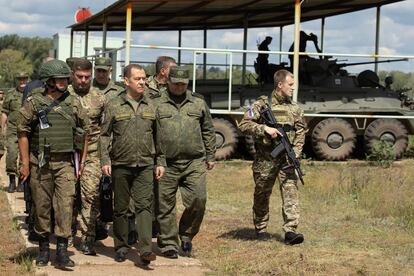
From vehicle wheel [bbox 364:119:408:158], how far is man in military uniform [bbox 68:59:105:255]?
10.8 metres

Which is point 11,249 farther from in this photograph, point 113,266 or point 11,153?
point 11,153

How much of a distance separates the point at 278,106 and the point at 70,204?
2.47 m

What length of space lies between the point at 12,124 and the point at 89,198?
5.13 metres

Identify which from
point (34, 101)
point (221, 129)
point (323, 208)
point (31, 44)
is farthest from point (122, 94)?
point (31, 44)

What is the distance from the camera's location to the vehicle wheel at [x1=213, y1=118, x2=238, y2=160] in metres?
16.4

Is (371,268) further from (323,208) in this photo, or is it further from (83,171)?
(323,208)

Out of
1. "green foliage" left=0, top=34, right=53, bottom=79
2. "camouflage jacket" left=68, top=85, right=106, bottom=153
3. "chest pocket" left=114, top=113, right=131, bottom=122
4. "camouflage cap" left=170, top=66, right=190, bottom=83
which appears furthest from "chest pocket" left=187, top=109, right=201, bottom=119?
"green foliage" left=0, top=34, right=53, bottom=79

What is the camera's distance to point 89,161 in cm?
716

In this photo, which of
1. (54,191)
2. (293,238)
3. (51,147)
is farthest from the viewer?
(293,238)

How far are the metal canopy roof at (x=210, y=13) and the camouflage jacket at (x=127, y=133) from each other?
8888 mm

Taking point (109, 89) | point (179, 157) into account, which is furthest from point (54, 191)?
point (109, 89)

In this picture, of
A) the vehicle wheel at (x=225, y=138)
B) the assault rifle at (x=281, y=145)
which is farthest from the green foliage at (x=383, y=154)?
the assault rifle at (x=281, y=145)

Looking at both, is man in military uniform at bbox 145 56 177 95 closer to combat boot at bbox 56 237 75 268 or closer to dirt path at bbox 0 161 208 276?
dirt path at bbox 0 161 208 276

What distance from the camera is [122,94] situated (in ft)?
22.0
